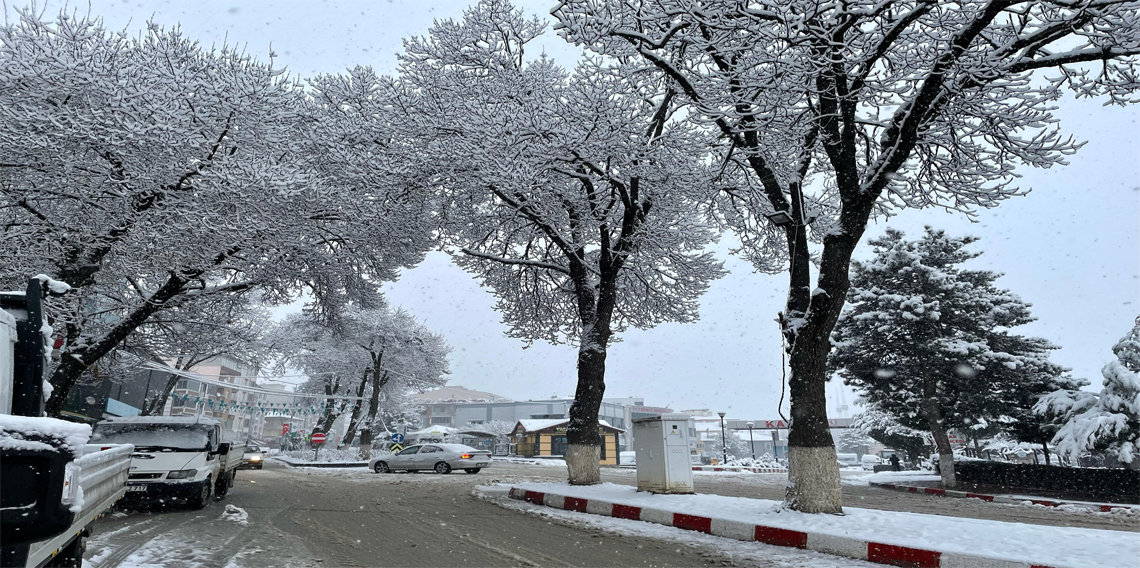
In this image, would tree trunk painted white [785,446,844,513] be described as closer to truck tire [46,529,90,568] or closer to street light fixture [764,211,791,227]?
street light fixture [764,211,791,227]

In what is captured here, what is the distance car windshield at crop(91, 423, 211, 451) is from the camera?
9664 millimetres

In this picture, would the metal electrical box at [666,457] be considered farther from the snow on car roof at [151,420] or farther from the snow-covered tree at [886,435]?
the snow-covered tree at [886,435]

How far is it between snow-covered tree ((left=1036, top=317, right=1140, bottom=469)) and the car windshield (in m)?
20.4

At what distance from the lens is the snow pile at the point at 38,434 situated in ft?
8.57

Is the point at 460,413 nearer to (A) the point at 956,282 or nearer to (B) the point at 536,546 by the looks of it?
(A) the point at 956,282

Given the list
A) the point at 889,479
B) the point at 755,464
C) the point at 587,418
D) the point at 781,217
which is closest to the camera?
the point at 781,217

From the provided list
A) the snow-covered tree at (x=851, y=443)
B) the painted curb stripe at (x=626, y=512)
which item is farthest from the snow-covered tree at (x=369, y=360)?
the snow-covered tree at (x=851, y=443)

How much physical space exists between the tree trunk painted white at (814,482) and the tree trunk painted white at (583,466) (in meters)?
5.27

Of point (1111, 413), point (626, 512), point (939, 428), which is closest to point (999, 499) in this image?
point (1111, 413)

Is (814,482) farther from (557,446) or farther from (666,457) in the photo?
(557,446)

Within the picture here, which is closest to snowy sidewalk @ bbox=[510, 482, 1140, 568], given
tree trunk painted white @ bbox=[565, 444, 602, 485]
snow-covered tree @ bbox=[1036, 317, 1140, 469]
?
tree trunk painted white @ bbox=[565, 444, 602, 485]

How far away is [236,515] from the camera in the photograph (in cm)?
899

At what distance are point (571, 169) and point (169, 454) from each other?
8774 millimetres

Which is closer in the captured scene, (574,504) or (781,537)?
(781,537)
